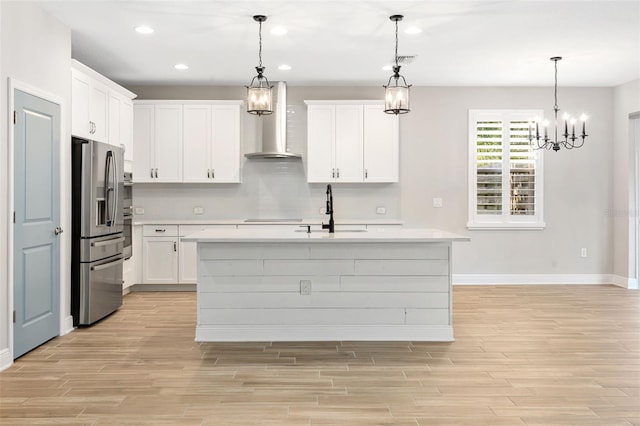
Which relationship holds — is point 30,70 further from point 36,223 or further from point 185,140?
point 185,140

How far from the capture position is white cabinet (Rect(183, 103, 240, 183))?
21.5 feet

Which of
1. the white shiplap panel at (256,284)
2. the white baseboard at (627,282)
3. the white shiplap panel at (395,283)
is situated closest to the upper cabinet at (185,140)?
the white shiplap panel at (256,284)

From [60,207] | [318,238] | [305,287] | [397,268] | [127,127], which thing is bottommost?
[305,287]

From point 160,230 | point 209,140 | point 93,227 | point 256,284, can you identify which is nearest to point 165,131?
point 209,140

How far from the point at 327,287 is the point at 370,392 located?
1.17m

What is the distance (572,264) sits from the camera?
6.89 metres

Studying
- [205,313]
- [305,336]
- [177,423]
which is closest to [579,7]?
[305,336]

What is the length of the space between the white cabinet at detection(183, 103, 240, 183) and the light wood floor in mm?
2426

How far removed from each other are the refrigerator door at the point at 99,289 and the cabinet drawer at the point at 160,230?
1.11m

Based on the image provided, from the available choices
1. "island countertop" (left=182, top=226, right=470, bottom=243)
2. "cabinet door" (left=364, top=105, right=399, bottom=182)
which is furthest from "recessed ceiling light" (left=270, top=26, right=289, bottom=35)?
"cabinet door" (left=364, top=105, right=399, bottom=182)

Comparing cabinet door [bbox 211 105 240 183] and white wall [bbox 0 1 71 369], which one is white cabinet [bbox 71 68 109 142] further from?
cabinet door [bbox 211 105 240 183]

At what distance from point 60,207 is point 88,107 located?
1149mm

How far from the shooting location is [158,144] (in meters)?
6.55

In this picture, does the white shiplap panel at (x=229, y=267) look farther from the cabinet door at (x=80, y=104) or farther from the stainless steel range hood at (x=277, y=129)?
the stainless steel range hood at (x=277, y=129)
